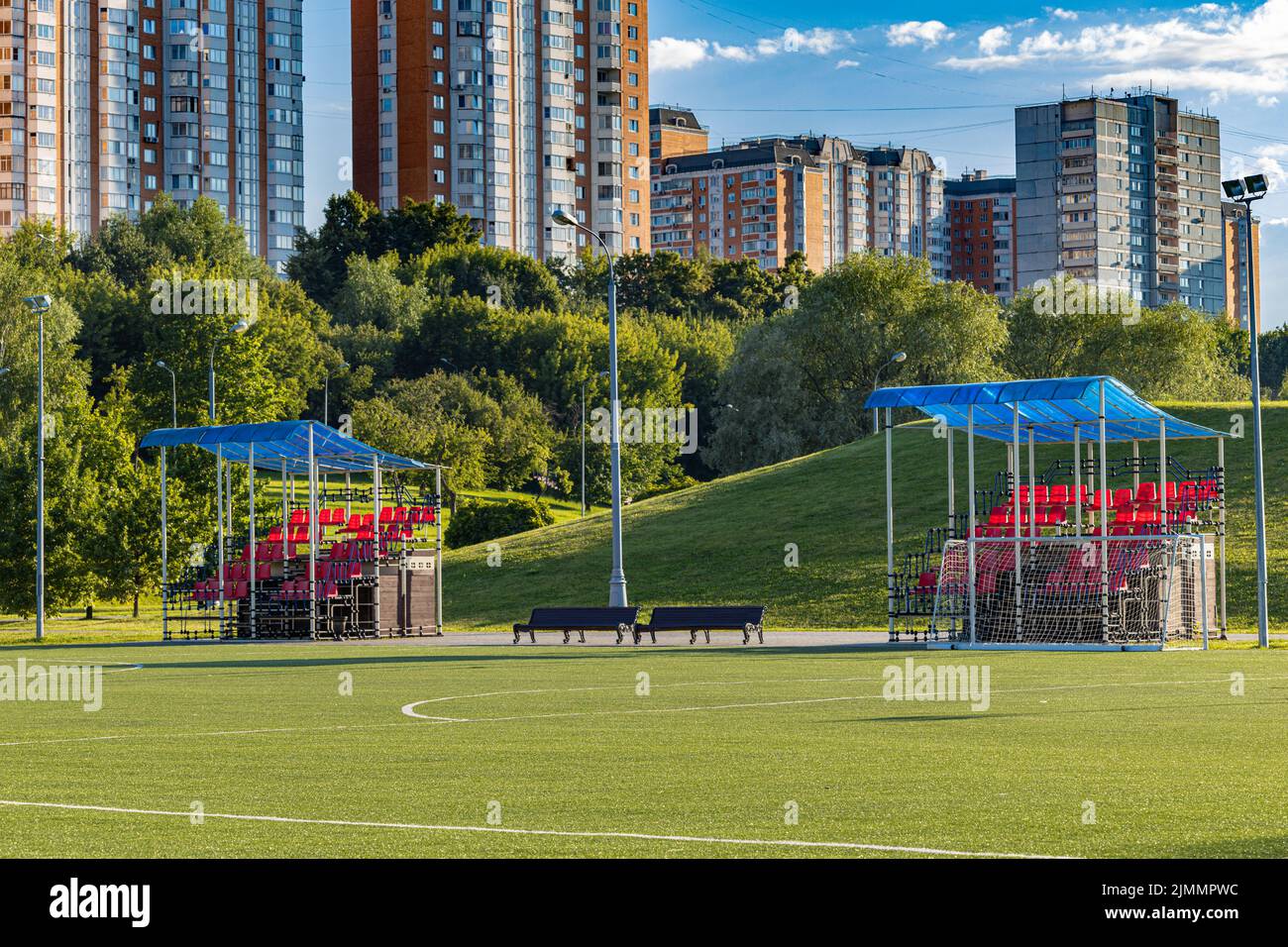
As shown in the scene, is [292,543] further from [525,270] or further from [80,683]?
[525,270]

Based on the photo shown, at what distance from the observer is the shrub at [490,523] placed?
71.6 meters

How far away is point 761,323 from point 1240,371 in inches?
2809

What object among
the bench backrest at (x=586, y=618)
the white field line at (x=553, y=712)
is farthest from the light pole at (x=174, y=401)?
the white field line at (x=553, y=712)

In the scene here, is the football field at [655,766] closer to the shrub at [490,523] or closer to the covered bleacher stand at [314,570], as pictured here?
the covered bleacher stand at [314,570]

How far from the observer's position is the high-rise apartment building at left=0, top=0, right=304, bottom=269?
13362cm

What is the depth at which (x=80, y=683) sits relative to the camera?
85.1 ft

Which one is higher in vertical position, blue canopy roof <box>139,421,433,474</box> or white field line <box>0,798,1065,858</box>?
blue canopy roof <box>139,421,433,474</box>

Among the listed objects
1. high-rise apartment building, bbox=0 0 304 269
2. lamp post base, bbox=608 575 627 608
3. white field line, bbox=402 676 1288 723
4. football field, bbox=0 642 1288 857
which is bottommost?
white field line, bbox=402 676 1288 723

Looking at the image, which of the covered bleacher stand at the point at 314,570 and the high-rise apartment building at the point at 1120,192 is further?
the high-rise apartment building at the point at 1120,192

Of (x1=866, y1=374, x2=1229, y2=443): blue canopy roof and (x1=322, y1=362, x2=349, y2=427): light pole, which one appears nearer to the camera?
(x1=866, y1=374, x2=1229, y2=443): blue canopy roof

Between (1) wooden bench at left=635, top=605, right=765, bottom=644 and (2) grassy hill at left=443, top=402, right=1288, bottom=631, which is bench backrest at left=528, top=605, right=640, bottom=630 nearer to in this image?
(1) wooden bench at left=635, top=605, right=765, bottom=644

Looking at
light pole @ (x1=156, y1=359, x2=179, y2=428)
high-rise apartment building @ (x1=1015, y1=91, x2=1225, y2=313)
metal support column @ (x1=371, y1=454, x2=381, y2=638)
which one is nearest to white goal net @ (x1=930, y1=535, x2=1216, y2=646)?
metal support column @ (x1=371, y1=454, x2=381, y2=638)

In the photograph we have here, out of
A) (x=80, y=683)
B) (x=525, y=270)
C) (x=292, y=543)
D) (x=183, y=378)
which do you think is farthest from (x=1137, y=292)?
(x=80, y=683)

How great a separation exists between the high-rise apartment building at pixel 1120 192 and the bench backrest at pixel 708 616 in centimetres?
14949
